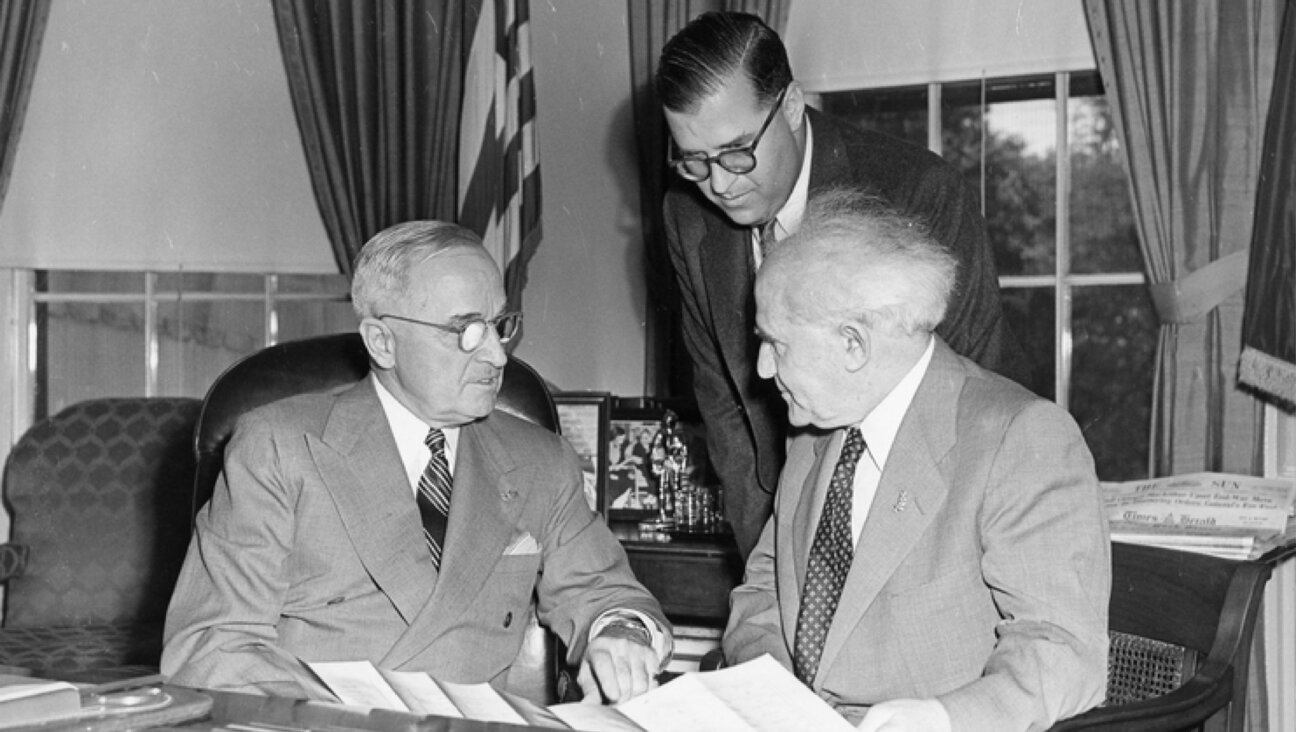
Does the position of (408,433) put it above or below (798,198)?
below

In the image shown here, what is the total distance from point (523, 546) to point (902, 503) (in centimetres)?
80

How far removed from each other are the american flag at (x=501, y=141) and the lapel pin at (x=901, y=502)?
2588 mm

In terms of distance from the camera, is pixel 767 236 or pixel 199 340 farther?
pixel 199 340

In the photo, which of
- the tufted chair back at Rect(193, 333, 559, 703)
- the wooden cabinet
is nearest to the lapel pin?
the tufted chair back at Rect(193, 333, 559, 703)

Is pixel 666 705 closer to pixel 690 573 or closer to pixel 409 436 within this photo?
pixel 409 436

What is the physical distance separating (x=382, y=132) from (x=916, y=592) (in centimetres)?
340

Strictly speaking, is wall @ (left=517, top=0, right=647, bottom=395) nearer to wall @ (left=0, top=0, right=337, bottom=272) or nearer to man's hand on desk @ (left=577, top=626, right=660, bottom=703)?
wall @ (left=0, top=0, right=337, bottom=272)

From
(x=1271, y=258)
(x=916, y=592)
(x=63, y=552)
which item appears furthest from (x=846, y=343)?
(x=63, y=552)

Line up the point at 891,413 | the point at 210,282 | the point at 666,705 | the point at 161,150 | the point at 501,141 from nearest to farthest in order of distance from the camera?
the point at 666,705, the point at 891,413, the point at 501,141, the point at 161,150, the point at 210,282

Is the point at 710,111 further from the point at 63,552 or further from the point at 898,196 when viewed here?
the point at 63,552

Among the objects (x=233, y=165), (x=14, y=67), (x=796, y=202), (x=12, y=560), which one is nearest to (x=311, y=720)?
(x=796, y=202)

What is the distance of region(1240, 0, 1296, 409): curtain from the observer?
382 cm

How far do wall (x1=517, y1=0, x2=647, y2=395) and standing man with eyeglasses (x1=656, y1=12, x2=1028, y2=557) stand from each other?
1903 mm

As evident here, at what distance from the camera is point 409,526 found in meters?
2.57
